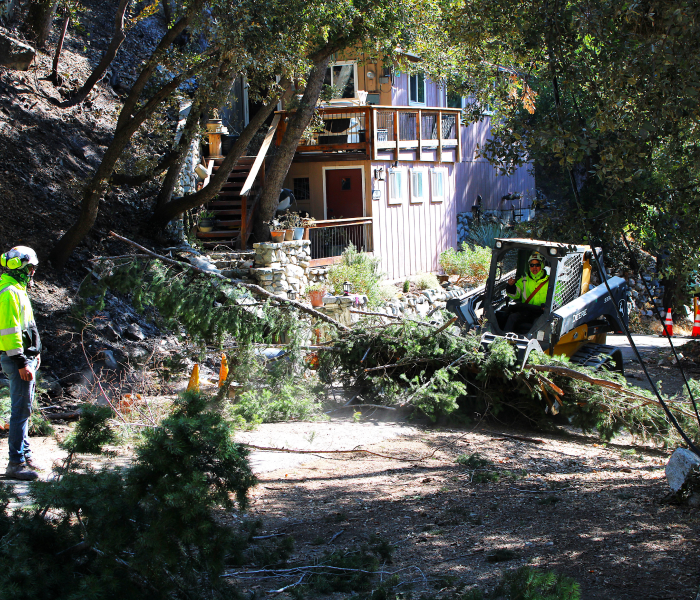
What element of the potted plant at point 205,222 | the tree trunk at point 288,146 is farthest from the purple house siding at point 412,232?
the potted plant at point 205,222

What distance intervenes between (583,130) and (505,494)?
3578 millimetres

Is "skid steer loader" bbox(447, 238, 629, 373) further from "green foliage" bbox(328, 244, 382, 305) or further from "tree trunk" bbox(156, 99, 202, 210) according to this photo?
"green foliage" bbox(328, 244, 382, 305)

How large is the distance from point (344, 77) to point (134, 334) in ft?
43.6

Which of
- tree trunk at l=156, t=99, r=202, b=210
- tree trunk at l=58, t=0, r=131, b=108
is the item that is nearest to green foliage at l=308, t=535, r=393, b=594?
tree trunk at l=156, t=99, r=202, b=210

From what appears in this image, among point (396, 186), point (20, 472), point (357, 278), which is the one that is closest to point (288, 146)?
point (357, 278)

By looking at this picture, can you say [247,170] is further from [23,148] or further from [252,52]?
[252,52]

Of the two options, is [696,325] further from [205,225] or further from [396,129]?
[205,225]

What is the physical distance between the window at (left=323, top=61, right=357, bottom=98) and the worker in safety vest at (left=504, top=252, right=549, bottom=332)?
1326 cm

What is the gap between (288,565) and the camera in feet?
14.5

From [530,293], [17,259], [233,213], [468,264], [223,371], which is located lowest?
[223,371]

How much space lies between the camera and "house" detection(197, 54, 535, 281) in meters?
19.4

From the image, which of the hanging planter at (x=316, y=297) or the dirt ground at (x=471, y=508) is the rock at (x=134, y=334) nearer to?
the dirt ground at (x=471, y=508)

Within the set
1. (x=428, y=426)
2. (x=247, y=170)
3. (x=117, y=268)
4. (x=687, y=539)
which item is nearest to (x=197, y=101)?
(x=117, y=268)

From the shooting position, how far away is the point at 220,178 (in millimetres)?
13219
